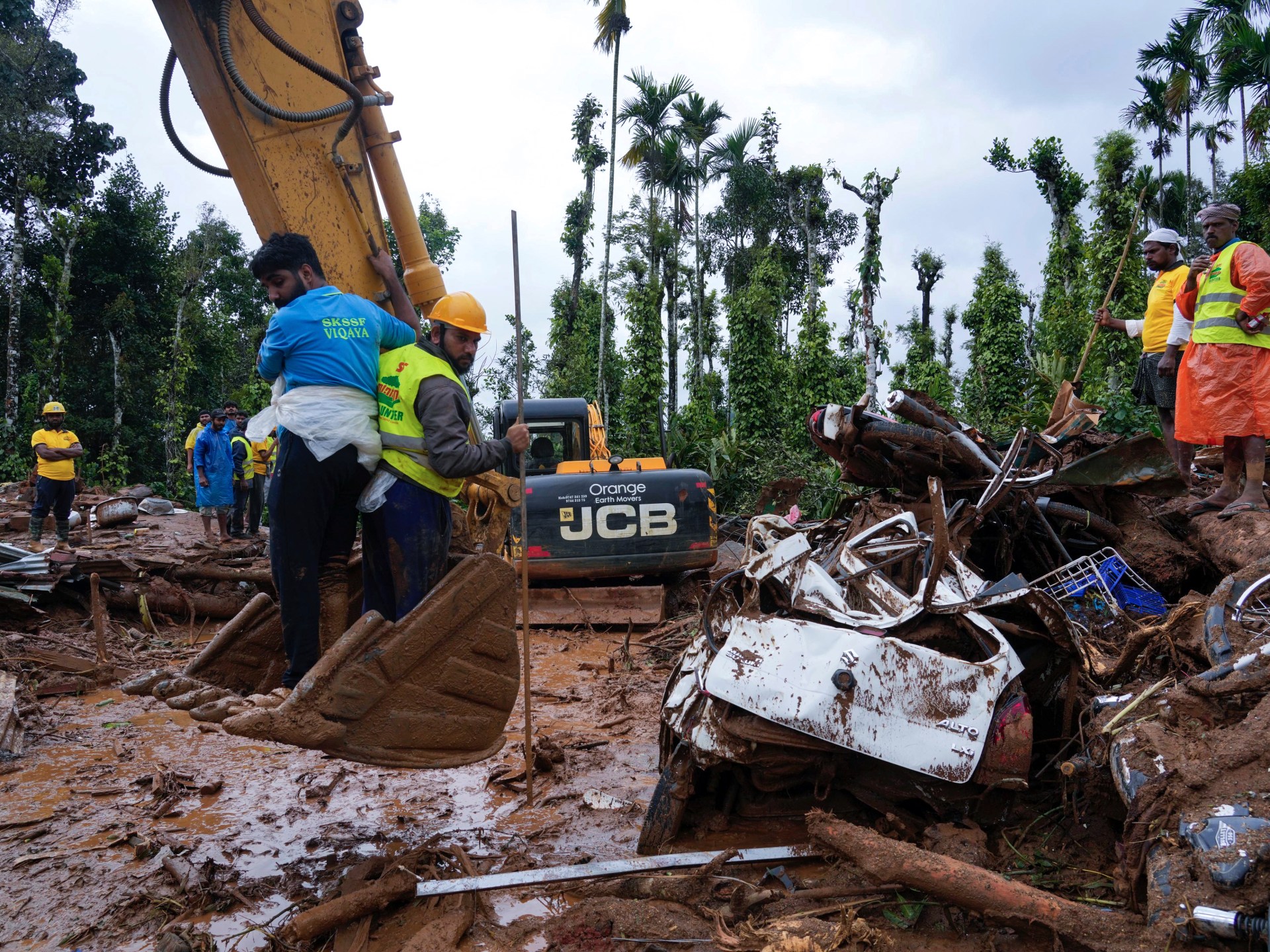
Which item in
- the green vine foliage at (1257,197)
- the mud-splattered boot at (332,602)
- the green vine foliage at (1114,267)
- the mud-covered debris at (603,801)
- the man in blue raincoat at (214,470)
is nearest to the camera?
the mud-splattered boot at (332,602)

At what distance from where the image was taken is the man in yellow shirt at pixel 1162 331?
6168 millimetres

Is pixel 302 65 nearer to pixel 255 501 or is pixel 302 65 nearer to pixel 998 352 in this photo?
pixel 255 501

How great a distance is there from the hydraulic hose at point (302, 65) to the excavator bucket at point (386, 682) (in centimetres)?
180

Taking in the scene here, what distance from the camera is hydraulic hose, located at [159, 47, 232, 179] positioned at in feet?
10.7

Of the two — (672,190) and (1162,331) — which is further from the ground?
(672,190)

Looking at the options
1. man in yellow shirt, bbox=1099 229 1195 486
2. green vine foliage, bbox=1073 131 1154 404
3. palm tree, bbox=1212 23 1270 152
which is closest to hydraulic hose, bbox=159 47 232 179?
man in yellow shirt, bbox=1099 229 1195 486

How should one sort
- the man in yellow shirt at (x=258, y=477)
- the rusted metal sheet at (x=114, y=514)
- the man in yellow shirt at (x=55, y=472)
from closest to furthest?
the man in yellow shirt at (x=55, y=472) < the rusted metal sheet at (x=114, y=514) < the man in yellow shirt at (x=258, y=477)

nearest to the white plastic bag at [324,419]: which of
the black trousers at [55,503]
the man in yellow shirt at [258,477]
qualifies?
the black trousers at [55,503]

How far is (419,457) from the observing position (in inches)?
132

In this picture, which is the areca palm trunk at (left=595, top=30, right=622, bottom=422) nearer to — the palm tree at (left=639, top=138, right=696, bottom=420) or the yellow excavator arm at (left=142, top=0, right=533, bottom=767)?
the palm tree at (left=639, top=138, right=696, bottom=420)

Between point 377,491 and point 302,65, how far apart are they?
5.43ft

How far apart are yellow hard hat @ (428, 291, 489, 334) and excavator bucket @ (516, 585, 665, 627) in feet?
18.0

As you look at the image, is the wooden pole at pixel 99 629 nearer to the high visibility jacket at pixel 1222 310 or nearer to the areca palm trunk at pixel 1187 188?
the high visibility jacket at pixel 1222 310

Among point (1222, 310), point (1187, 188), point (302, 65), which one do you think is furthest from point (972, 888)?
point (1187, 188)
